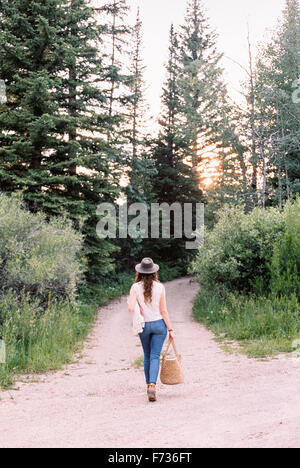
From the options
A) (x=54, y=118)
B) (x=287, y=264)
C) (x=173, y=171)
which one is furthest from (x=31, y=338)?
(x=173, y=171)

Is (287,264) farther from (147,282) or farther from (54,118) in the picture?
(54,118)

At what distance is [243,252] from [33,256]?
7.64 meters

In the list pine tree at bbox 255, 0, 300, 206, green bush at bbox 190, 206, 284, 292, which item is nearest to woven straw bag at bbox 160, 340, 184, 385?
green bush at bbox 190, 206, 284, 292

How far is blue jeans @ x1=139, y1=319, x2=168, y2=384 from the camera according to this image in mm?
6389

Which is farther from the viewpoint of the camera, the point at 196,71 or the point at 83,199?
the point at 196,71

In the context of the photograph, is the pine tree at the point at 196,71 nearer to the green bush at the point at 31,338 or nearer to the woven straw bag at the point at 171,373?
the green bush at the point at 31,338

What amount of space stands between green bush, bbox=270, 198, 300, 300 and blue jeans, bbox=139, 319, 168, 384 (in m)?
7.16

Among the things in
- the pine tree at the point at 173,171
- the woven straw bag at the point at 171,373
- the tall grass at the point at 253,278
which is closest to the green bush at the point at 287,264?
the tall grass at the point at 253,278

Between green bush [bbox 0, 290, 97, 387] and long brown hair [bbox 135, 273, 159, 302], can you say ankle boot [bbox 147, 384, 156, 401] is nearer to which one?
long brown hair [bbox 135, 273, 159, 302]

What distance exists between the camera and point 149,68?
35.5 metres

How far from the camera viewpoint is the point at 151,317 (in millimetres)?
6488
